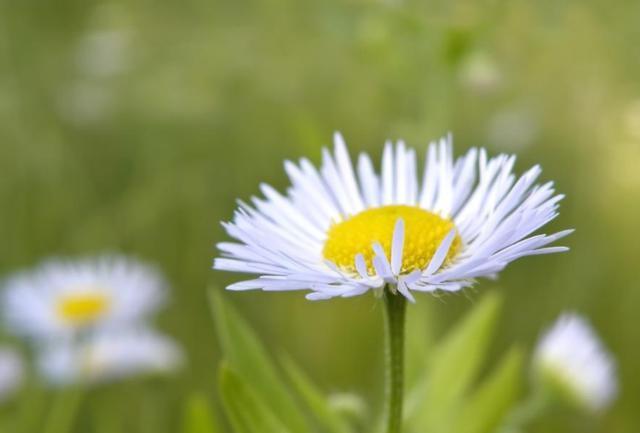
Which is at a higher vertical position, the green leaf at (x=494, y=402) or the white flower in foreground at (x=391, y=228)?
the white flower in foreground at (x=391, y=228)

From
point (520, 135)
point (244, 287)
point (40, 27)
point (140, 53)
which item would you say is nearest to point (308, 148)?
point (244, 287)

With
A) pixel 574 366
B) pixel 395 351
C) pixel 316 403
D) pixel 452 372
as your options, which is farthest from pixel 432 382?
pixel 395 351

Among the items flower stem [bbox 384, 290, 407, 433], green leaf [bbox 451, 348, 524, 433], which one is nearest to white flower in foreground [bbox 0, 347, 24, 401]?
green leaf [bbox 451, 348, 524, 433]

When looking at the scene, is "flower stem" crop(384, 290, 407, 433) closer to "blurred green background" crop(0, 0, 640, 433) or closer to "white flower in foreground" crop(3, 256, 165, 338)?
"blurred green background" crop(0, 0, 640, 433)

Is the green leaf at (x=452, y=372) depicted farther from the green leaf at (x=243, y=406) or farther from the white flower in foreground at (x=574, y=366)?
the green leaf at (x=243, y=406)

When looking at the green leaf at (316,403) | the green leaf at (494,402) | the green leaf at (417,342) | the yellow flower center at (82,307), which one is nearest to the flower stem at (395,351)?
the green leaf at (316,403)

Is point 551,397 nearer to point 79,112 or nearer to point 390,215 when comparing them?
point 390,215
